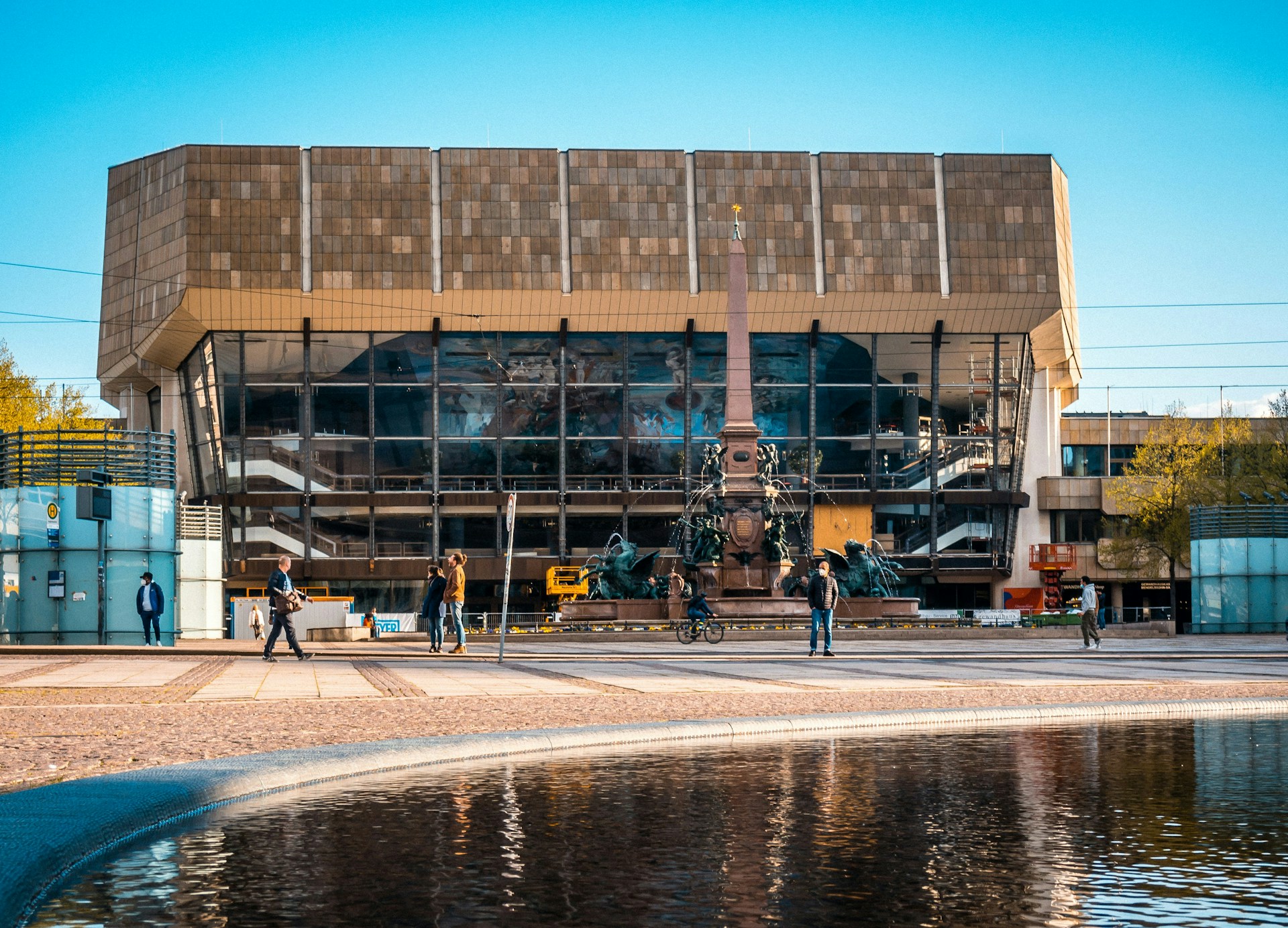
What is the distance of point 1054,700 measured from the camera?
16.6 m

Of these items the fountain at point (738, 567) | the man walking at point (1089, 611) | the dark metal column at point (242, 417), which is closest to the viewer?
the man walking at point (1089, 611)

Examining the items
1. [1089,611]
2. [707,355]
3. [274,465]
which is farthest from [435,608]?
[707,355]

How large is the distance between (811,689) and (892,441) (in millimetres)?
55040

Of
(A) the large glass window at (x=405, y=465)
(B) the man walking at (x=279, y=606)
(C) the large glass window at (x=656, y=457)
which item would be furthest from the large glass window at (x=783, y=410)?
(B) the man walking at (x=279, y=606)

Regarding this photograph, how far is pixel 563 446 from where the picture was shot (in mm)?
70438

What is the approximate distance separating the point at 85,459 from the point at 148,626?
4.56 meters

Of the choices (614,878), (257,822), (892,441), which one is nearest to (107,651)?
(257,822)

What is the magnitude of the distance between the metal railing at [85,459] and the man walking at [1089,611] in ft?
63.2

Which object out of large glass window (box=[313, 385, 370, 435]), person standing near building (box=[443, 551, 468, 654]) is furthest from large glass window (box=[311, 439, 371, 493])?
person standing near building (box=[443, 551, 468, 654])

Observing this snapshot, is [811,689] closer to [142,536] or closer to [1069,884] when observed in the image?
[1069,884]

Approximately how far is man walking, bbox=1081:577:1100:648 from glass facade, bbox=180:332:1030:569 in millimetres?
37709

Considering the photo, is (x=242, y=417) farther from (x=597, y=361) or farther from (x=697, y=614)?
(x=697, y=614)

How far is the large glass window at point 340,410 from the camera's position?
70312mm

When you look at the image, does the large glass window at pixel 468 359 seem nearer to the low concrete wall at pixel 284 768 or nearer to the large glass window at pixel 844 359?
the large glass window at pixel 844 359
